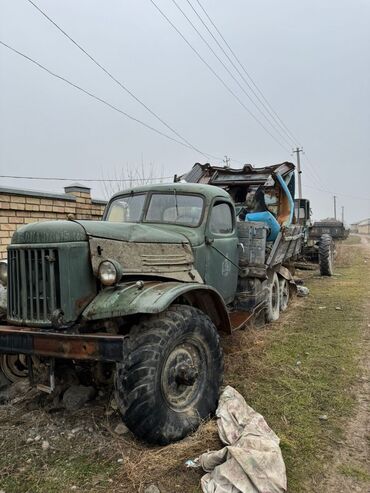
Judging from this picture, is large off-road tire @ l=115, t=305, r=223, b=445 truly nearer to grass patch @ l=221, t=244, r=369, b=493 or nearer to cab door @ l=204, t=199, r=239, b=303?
grass patch @ l=221, t=244, r=369, b=493

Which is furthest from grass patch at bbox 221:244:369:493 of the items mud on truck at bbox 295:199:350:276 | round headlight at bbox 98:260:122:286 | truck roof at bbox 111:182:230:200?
mud on truck at bbox 295:199:350:276

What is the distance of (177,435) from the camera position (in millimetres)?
3330

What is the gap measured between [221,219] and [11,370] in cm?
291

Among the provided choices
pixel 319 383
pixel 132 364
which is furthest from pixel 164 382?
pixel 319 383

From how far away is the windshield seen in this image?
16.2 ft

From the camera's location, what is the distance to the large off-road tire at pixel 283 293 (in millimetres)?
8023

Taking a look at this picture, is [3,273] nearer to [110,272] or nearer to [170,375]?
[110,272]

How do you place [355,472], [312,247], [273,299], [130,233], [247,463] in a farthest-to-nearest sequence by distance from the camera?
[312,247], [273,299], [130,233], [355,472], [247,463]

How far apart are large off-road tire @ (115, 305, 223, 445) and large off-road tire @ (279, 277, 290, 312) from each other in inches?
171

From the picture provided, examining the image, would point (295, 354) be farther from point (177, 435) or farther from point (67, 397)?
point (67, 397)

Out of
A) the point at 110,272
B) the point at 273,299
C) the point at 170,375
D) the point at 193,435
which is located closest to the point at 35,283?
the point at 110,272

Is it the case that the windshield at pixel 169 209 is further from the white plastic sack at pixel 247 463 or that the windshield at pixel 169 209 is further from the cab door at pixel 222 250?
the white plastic sack at pixel 247 463

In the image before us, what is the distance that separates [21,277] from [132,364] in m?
1.22

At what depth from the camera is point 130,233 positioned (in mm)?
3994
